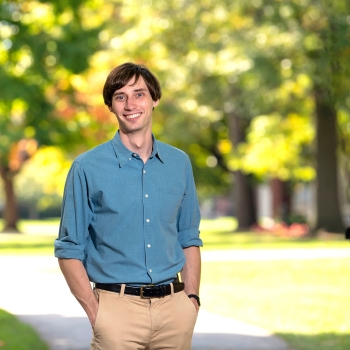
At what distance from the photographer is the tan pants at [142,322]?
4.30 meters

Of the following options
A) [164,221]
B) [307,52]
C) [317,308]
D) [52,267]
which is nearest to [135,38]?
[307,52]

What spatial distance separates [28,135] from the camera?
3641 cm

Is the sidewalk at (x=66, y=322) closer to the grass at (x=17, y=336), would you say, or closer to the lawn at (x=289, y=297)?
the grass at (x=17, y=336)

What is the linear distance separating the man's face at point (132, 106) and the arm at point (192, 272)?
653 mm

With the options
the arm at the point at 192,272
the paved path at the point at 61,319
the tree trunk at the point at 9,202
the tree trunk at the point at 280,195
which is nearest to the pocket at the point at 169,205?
the arm at the point at 192,272

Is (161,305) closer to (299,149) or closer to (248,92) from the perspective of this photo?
(248,92)

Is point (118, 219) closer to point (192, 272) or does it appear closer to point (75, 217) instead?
point (75, 217)

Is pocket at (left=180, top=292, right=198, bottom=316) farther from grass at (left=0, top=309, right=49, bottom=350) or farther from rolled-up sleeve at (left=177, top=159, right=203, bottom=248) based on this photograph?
grass at (left=0, top=309, right=49, bottom=350)

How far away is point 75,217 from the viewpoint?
4332mm

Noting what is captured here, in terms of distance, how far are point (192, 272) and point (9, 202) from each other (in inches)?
1665

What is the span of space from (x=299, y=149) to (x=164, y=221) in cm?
3581

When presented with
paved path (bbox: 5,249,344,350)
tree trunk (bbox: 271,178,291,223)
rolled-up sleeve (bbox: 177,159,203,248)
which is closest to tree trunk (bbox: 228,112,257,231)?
tree trunk (bbox: 271,178,291,223)

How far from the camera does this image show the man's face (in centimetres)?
450

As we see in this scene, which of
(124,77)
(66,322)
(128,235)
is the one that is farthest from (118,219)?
(66,322)
